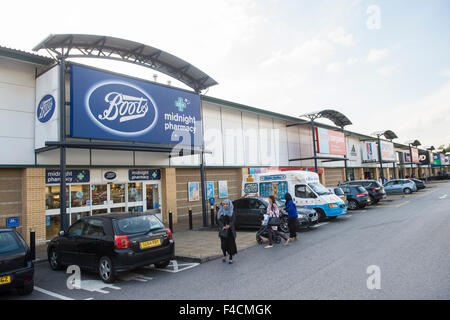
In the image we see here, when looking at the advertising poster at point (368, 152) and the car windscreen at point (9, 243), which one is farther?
the advertising poster at point (368, 152)

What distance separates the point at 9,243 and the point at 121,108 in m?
7.14

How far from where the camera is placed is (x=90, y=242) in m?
7.20

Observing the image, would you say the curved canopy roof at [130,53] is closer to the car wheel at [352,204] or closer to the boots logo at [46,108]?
the boots logo at [46,108]

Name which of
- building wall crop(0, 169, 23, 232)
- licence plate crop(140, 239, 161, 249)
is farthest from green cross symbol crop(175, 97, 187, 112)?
licence plate crop(140, 239, 161, 249)

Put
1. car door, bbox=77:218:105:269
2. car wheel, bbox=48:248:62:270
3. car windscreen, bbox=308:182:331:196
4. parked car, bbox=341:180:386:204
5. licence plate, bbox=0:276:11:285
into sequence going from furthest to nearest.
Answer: parked car, bbox=341:180:386:204 < car windscreen, bbox=308:182:331:196 < car wheel, bbox=48:248:62:270 < car door, bbox=77:218:105:269 < licence plate, bbox=0:276:11:285

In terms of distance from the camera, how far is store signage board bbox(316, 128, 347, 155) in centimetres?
2619

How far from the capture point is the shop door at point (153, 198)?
15.0m

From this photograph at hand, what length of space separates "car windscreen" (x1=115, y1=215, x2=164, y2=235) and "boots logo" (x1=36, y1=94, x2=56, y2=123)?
241 inches

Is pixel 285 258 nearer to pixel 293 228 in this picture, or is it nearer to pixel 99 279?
pixel 293 228

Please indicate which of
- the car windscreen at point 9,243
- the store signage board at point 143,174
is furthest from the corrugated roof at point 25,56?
the car windscreen at point 9,243

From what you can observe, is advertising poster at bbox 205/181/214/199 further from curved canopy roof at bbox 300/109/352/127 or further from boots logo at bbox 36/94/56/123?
curved canopy roof at bbox 300/109/352/127

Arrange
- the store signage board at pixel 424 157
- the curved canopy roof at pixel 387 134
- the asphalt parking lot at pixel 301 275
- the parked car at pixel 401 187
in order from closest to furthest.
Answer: the asphalt parking lot at pixel 301 275, the parked car at pixel 401 187, the curved canopy roof at pixel 387 134, the store signage board at pixel 424 157

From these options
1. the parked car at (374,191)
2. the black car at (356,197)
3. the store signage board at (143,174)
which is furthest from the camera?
the parked car at (374,191)

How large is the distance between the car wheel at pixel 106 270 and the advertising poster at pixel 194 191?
1063 centimetres
